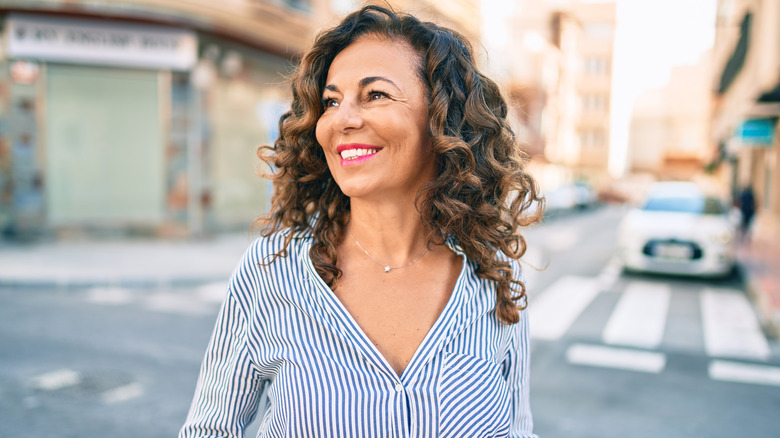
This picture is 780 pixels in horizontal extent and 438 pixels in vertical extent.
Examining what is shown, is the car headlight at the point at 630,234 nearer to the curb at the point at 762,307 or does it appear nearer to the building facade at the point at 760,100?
the curb at the point at 762,307

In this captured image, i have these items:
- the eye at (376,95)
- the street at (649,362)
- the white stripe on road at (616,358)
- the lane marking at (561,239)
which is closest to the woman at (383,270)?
the eye at (376,95)

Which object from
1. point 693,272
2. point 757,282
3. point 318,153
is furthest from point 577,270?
point 318,153

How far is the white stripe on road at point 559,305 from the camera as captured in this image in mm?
6973

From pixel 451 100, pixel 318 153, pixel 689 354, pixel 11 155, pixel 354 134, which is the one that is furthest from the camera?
pixel 11 155

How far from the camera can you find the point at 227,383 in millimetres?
1568

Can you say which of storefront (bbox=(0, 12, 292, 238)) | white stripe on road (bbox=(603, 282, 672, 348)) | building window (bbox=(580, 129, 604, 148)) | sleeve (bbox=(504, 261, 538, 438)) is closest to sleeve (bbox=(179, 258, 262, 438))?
sleeve (bbox=(504, 261, 538, 438))

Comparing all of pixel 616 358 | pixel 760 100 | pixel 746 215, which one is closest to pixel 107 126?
pixel 616 358

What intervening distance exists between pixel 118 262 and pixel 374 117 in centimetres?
1016

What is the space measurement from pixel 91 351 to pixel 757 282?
9.16m

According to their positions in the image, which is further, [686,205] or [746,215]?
[746,215]

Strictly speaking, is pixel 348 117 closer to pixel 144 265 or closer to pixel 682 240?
pixel 144 265

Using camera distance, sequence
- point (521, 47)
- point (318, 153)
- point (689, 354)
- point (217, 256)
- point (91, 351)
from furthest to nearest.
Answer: point (521, 47) → point (217, 256) → point (689, 354) → point (91, 351) → point (318, 153)

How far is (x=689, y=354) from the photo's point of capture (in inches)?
239

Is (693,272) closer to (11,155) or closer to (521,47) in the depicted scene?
(11,155)
